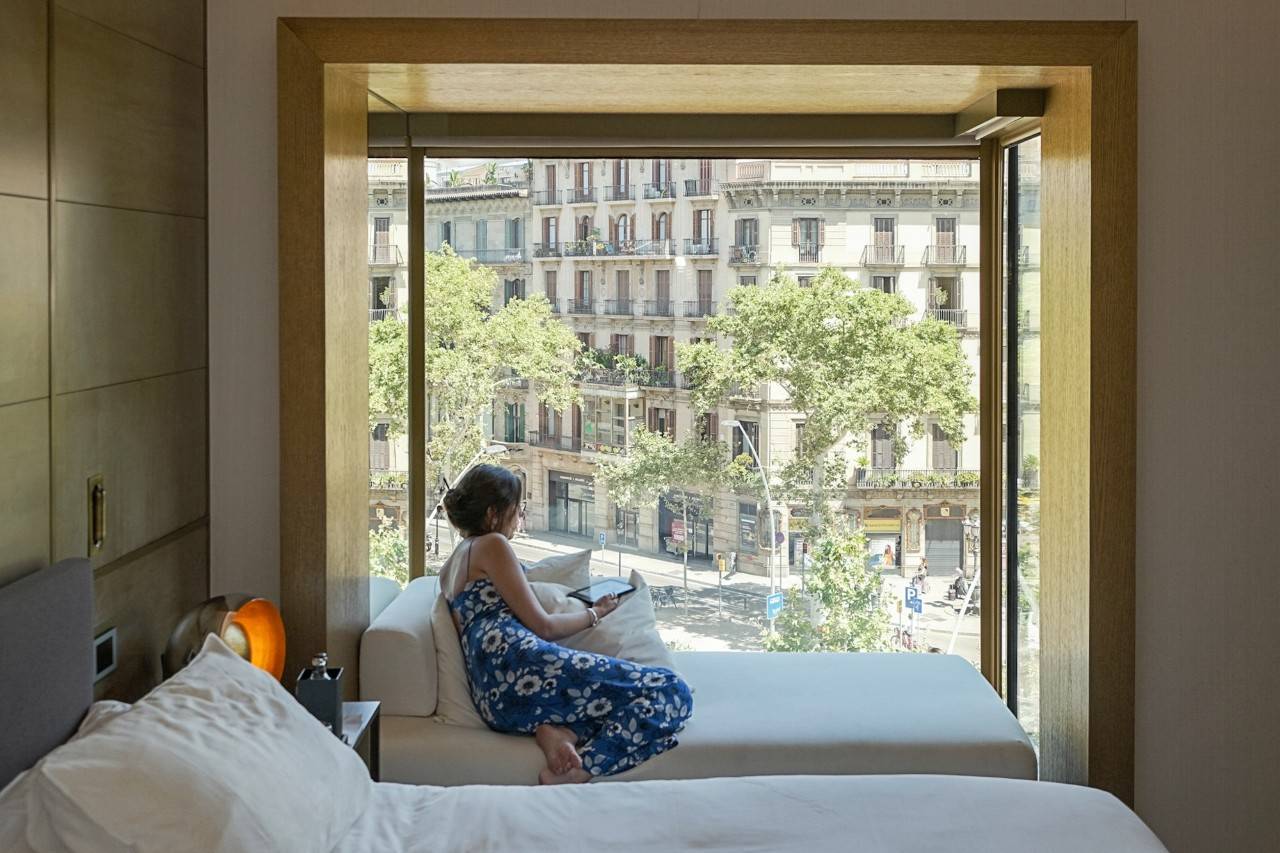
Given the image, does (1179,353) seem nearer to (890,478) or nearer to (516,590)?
(890,478)

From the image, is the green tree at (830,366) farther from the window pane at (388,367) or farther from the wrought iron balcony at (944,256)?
the window pane at (388,367)

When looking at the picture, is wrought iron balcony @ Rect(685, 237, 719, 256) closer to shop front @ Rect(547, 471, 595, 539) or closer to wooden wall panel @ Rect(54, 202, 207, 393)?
shop front @ Rect(547, 471, 595, 539)

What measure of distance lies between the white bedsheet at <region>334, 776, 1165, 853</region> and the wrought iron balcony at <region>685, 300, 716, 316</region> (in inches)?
78.3

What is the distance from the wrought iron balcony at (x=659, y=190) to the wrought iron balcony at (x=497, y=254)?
453 mm

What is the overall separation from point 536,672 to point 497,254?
1.60 meters

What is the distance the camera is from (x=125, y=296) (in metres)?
2.71

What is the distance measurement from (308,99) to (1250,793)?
9.64ft

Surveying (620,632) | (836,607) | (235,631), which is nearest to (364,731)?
(235,631)

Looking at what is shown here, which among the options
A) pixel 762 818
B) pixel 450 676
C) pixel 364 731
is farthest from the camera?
pixel 450 676

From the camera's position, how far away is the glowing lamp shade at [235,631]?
262 centimetres

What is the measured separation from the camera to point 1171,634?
128 inches

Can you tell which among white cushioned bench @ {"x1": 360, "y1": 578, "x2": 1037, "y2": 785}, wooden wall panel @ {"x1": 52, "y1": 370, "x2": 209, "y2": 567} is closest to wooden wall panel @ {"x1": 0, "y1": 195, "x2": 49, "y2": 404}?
wooden wall panel @ {"x1": 52, "y1": 370, "x2": 209, "y2": 567}

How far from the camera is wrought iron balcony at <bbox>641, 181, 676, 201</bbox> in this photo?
425cm

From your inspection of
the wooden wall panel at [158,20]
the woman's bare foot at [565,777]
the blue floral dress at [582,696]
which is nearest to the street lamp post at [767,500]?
the blue floral dress at [582,696]
